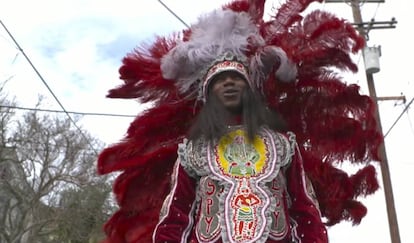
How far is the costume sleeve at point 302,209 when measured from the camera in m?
2.57

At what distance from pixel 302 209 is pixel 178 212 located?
1.76 ft

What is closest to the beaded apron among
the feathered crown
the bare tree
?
the feathered crown

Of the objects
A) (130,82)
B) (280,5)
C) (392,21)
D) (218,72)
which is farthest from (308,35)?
(392,21)

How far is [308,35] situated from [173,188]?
1.04 metres

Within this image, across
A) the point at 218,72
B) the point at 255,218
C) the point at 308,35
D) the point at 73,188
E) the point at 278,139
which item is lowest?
the point at 255,218

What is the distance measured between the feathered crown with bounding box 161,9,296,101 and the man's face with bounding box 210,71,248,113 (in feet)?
0.15

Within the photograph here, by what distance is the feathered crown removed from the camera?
288 cm

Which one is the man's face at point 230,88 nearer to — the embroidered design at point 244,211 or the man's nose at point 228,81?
the man's nose at point 228,81

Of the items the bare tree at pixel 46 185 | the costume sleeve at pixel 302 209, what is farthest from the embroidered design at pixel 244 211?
the bare tree at pixel 46 185

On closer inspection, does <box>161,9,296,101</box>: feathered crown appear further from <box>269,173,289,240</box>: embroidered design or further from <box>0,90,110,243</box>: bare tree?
<box>0,90,110,243</box>: bare tree

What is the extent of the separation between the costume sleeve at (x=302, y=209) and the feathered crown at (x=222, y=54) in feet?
1.46

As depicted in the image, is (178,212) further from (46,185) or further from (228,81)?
(46,185)

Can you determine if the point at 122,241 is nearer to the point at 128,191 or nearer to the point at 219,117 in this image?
the point at 128,191

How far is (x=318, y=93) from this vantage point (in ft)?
10.4
